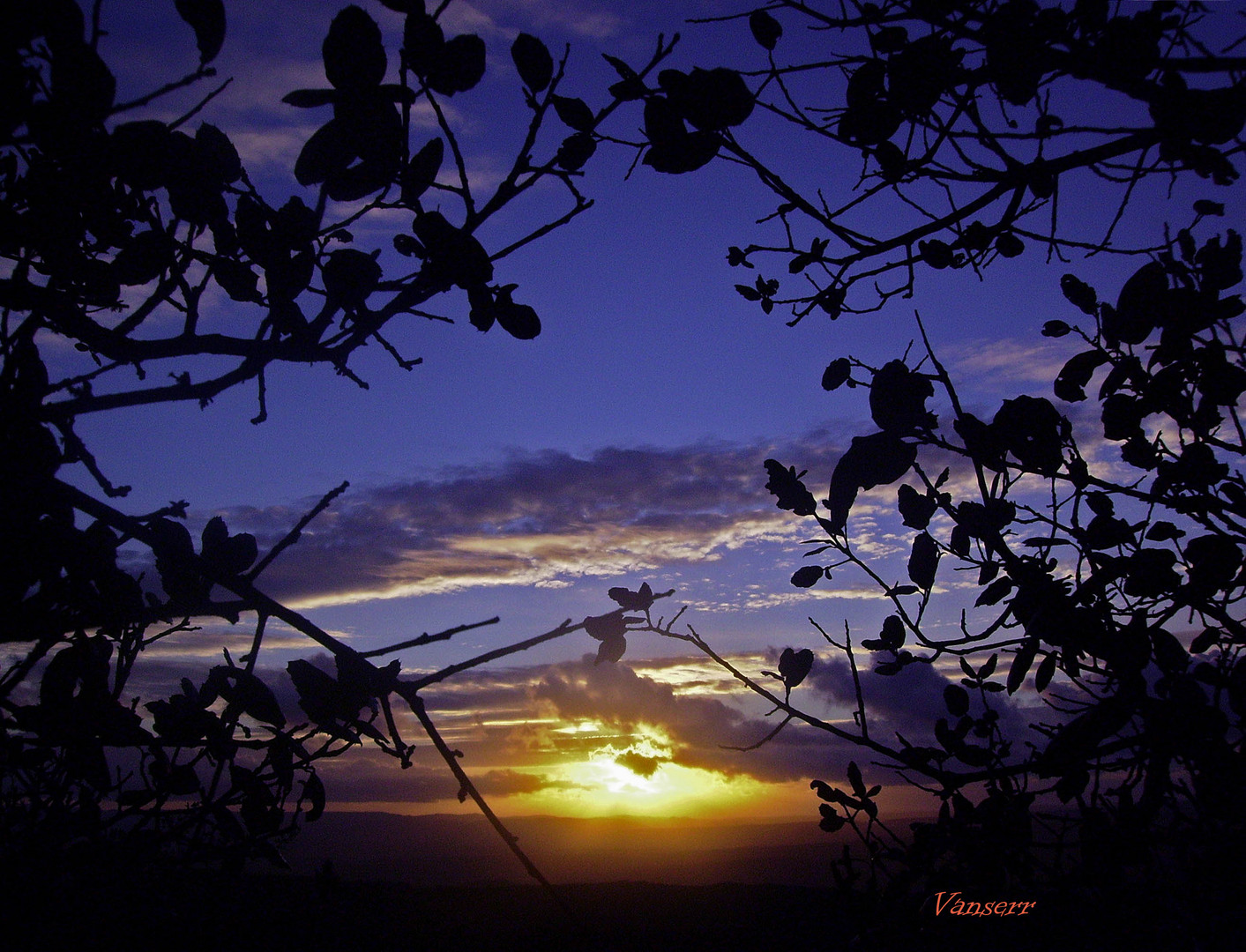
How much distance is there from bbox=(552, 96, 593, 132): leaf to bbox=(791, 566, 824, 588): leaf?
199cm

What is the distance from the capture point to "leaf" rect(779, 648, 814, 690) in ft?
10.8

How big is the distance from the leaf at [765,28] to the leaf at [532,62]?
3.79 ft

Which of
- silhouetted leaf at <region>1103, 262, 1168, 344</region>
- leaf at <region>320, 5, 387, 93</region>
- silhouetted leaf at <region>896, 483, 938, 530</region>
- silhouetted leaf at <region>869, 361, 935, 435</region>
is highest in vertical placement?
leaf at <region>320, 5, 387, 93</region>

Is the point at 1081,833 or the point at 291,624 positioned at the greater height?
the point at 291,624

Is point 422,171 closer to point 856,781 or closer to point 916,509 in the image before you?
point 916,509

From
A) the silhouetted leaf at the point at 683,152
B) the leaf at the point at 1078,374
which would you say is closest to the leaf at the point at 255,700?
the silhouetted leaf at the point at 683,152

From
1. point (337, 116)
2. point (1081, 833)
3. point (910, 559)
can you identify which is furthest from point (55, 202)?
point (1081, 833)

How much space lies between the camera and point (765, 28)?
295 centimetres

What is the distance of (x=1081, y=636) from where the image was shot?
8.44 feet

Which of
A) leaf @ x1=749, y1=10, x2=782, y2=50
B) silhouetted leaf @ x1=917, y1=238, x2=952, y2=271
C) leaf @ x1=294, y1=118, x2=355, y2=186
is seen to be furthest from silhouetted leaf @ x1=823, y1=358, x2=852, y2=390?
leaf @ x1=294, y1=118, x2=355, y2=186

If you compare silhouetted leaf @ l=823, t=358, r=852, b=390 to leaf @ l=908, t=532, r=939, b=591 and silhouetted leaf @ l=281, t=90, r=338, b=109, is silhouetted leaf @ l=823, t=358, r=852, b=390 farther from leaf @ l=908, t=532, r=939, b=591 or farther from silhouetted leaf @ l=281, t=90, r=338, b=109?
silhouetted leaf @ l=281, t=90, r=338, b=109

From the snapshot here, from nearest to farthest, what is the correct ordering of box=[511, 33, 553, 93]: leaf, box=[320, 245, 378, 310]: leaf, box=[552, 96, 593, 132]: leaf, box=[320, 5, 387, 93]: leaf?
box=[320, 5, 387, 93]: leaf < box=[511, 33, 553, 93]: leaf < box=[320, 245, 378, 310]: leaf < box=[552, 96, 593, 132]: leaf

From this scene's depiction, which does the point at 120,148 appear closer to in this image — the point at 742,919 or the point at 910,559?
the point at 910,559

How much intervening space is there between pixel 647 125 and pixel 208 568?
199 cm
